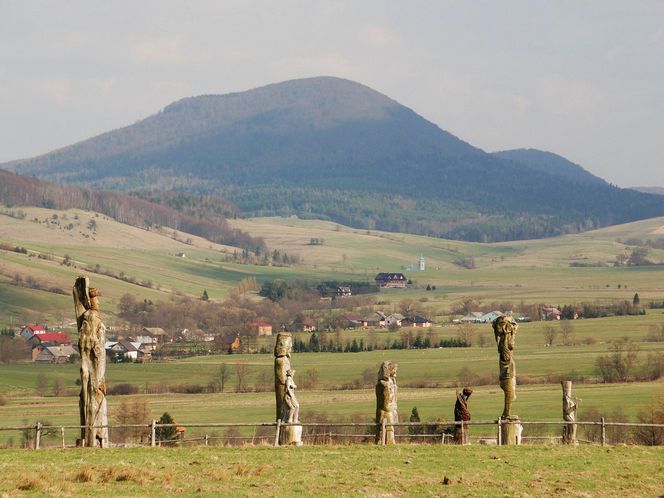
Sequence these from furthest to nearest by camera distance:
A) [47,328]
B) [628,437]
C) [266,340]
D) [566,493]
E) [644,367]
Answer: [47,328] → [266,340] → [644,367] → [628,437] → [566,493]

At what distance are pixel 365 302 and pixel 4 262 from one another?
55859 millimetres

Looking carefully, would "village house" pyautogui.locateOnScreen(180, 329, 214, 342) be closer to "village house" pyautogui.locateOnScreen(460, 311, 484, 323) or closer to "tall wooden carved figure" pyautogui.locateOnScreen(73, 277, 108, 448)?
"village house" pyautogui.locateOnScreen(460, 311, 484, 323)

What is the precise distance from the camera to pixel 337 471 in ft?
90.4

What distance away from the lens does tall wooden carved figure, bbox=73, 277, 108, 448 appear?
32812mm

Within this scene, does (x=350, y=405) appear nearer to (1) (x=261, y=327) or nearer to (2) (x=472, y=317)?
(1) (x=261, y=327)

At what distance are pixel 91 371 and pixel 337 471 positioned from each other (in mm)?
8745

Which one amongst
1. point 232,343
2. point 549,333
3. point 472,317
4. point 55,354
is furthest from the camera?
point 472,317

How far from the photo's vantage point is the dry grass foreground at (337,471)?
25484mm

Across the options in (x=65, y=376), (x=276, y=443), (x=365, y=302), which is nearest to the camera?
(x=276, y=443)

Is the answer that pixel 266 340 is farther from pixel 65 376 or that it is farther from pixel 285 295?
pixel 285 295

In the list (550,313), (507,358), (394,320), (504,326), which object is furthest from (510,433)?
(550,313)

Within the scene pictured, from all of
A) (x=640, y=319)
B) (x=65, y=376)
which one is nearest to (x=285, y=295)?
(x=640, y=319)

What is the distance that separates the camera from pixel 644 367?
91188 millimetres

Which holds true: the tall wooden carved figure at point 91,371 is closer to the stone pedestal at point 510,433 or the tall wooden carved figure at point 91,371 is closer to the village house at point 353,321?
the stone pedestal at point 510,433
